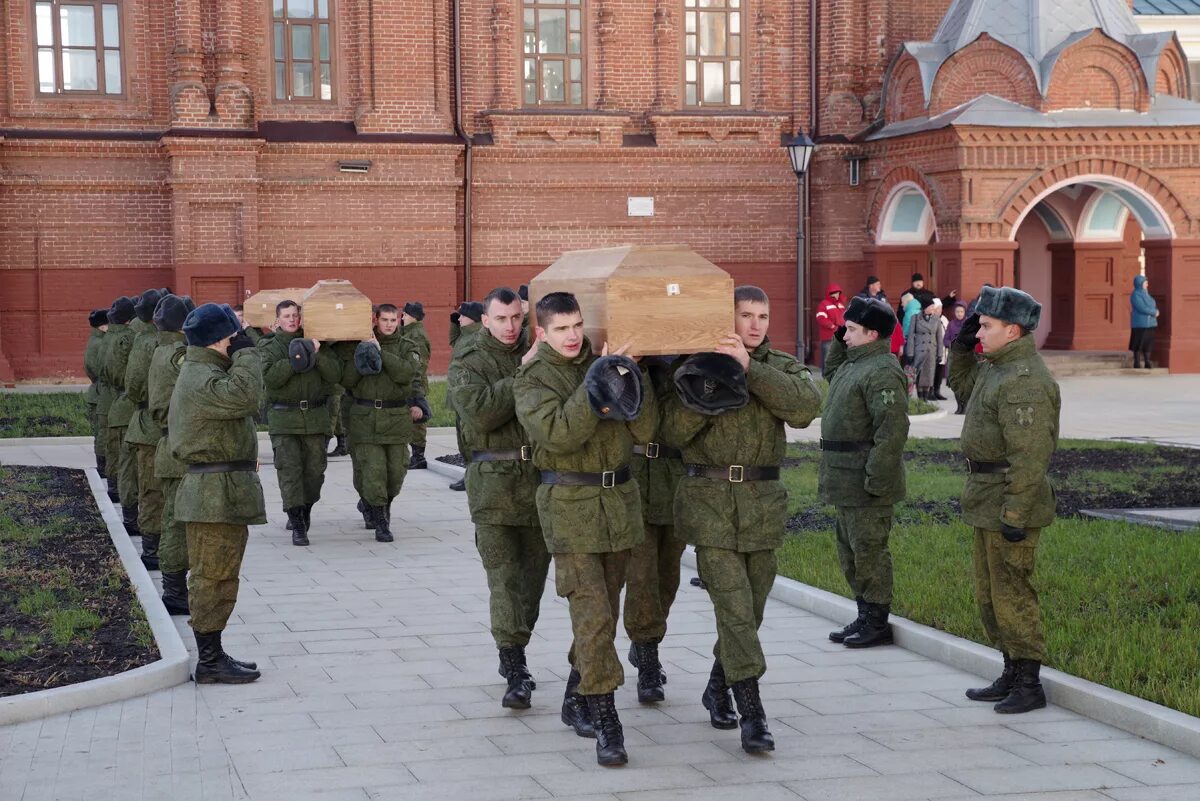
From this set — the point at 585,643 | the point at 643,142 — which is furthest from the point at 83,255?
the point at 585,643

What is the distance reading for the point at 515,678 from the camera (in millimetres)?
7266

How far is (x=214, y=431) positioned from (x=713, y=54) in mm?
20804

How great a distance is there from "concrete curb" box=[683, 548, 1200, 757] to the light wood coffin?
2.32 m

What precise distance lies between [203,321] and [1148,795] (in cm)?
475

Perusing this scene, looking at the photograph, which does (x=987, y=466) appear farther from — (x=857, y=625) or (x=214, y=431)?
(x=214, y=431)

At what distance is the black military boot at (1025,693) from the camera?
7086mm

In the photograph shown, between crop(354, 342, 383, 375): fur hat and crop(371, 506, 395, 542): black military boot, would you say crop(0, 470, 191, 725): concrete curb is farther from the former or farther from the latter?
crop(371, 506, 395, 542): black military boot

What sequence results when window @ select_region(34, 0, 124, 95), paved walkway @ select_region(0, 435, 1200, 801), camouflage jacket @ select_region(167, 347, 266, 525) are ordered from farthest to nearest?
window @ select_region(34, 0, 124, 95), camouflage jacket @ select_region(167, 347, 266, 525), paved walkway @ select_region(0, 435, 1200, 801)

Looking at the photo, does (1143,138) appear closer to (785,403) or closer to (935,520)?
(935,520)

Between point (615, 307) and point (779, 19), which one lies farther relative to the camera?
point (779, 19)

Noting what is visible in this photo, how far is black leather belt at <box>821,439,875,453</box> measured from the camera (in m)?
8.32

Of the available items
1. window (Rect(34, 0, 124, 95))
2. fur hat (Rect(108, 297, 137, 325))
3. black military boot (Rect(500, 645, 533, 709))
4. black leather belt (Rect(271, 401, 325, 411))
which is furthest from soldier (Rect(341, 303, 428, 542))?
window (Rect(34, 0, 124, 95))

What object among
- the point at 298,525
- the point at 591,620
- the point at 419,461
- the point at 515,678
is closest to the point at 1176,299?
the point at 419,461

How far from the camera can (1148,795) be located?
19.6 ft
